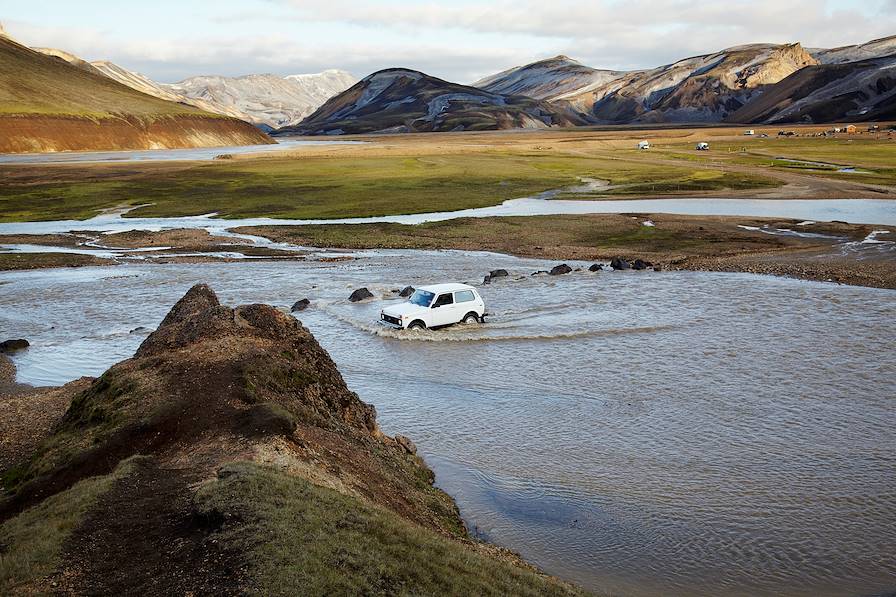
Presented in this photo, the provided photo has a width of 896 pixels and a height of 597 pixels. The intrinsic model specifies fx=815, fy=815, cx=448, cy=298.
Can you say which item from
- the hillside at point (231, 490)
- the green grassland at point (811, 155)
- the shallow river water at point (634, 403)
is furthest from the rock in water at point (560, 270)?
the green grassland at point (811, 155)

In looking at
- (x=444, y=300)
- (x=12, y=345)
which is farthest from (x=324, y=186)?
(x=12, y=345)

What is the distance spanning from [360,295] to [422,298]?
7898mm

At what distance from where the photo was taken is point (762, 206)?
261 ft

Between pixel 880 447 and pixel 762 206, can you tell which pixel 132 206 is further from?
pixel 880 447

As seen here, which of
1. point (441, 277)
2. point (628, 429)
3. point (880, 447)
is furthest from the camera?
point (441, 277)

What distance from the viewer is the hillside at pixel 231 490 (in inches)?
458

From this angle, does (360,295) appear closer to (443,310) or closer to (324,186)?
Result: (443,310)

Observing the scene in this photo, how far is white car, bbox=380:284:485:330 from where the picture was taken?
3594 centimetres

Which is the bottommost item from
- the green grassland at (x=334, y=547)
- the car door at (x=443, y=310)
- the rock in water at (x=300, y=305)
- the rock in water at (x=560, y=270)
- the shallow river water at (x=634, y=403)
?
the shallow river water at (x=634, y=403)

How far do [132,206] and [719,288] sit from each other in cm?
7136

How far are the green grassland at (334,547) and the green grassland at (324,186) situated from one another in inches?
2708

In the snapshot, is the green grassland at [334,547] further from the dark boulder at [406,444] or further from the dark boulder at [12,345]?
the dark boulder at [12,345]

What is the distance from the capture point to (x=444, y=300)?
36.3m

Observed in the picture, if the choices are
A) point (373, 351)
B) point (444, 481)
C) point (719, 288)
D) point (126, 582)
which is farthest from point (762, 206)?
point (126, 582)
